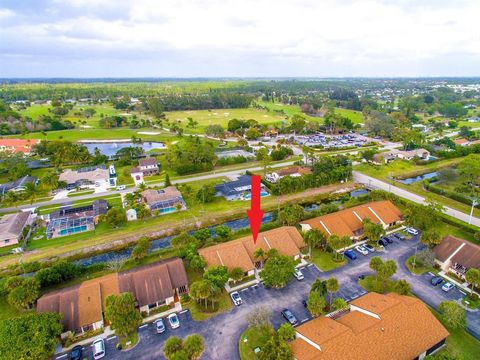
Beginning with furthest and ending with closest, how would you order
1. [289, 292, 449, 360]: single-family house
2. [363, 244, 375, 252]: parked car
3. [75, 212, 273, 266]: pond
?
[75, 212, 273, 266]: pond < [363, 244, 375, 252]: parked car < [289, 292, 449, 360]: single-family house

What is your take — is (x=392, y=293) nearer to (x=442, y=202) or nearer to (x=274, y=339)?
(x=274, y=339)

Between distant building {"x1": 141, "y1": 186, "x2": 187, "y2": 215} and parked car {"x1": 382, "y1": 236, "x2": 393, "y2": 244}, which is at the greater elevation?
distant building {"x1": 141, "y1": 186, "x2": 187, "y2": 215}

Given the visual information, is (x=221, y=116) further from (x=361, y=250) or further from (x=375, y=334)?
(x=375, y=334)

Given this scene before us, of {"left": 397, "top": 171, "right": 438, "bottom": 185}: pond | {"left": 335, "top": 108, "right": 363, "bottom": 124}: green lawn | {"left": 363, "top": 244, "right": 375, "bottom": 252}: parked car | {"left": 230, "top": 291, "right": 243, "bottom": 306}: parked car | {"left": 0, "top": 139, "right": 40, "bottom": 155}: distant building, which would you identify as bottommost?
{"left": 230, "top": 291, "right": 243, "bottom": 306}: parked car

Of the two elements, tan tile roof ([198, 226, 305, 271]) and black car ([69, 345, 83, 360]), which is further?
tan tile roof ([198, 226, 305, 271])

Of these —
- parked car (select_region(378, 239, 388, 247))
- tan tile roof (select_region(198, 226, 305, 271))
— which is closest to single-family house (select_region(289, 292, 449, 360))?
tan tile roof (select_region(198, 226, 305, 271))

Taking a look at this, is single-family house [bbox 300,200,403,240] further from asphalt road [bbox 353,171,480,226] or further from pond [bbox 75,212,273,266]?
pond [bbox 75,212,273,266]

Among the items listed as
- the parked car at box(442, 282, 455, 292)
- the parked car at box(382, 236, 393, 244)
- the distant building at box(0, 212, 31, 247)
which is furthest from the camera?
the distant building at box(0, 212, 31, 247)
